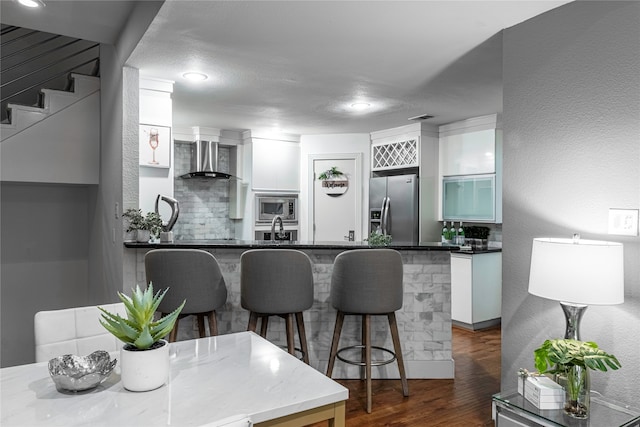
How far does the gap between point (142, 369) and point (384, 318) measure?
7.59ft

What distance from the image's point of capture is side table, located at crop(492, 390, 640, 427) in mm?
1726

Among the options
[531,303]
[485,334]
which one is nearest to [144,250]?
[531,303]

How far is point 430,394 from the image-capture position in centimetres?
310

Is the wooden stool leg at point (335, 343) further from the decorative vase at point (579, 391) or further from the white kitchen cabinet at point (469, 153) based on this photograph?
the white kitchen cabinet at point (469, 153)

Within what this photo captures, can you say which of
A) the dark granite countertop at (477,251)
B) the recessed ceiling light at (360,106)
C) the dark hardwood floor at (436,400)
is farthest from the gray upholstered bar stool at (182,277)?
the dark granite countertop at (477,251)

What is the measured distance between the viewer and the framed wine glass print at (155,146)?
140 inches

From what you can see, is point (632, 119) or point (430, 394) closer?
point (632, 119)

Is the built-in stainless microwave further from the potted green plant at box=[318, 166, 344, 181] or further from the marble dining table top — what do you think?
the marble dining table top

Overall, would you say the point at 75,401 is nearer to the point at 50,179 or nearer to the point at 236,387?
the point at 236,387

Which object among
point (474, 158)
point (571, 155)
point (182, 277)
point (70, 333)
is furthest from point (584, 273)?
point (474, 158)

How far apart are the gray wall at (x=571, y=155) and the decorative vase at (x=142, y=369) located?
66.8 inches

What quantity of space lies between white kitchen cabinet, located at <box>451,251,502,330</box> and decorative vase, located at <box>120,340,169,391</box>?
3970mm

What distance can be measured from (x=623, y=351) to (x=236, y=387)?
5.94 ft

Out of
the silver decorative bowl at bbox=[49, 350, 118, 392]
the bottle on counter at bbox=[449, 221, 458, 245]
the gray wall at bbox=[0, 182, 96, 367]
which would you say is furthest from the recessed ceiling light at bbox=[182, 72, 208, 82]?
the bottle on counter at bbox=[449, 221, 458, 245]
